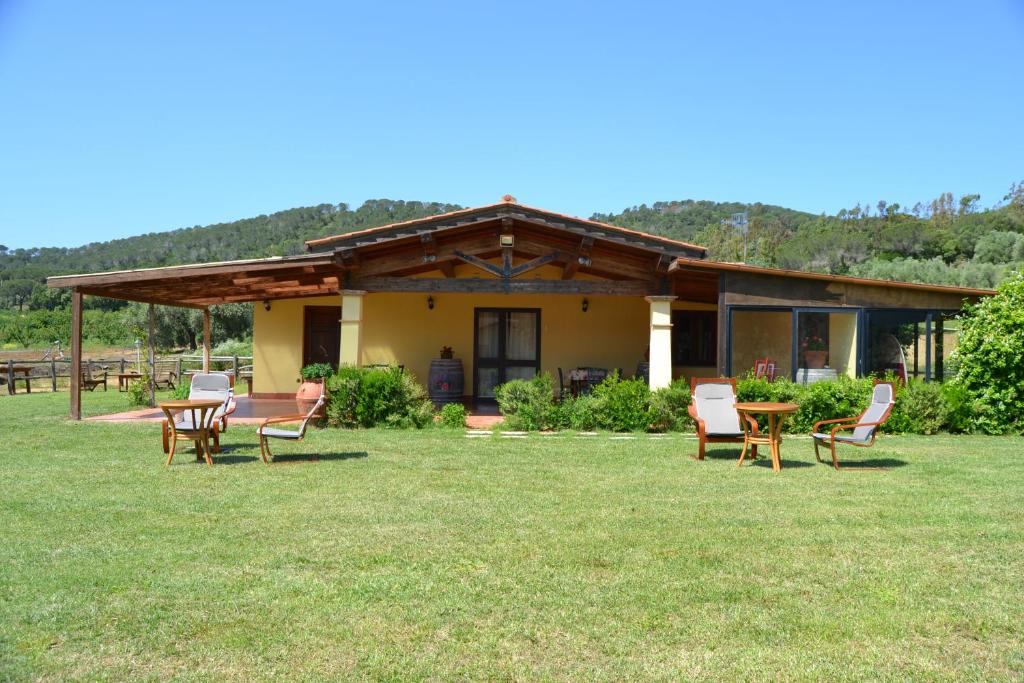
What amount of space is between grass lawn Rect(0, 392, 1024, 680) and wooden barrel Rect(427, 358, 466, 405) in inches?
227

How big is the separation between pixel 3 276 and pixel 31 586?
63423mm

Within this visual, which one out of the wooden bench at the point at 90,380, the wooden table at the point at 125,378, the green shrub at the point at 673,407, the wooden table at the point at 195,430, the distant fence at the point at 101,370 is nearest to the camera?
the wooden table at the point at 195,430

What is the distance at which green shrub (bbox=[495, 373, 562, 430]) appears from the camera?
36.7 ft

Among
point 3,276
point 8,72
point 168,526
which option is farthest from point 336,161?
point 3,276

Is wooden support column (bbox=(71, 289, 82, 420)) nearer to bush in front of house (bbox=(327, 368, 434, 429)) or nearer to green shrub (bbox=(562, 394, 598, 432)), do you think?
bush in front of house (bbox=(327, 368, 434, 429))

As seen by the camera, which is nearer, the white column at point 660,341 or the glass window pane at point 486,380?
the white column at point 660,341

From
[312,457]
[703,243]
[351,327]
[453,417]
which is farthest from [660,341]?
[703,243]

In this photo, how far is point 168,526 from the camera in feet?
17.4

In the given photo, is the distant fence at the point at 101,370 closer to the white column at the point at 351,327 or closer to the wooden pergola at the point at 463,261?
the wooden pergola at the point at 463,261

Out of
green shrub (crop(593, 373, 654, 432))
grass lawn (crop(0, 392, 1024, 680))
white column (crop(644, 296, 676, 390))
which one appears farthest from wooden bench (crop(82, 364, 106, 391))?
white column (crop(644, 296, 676, 390))

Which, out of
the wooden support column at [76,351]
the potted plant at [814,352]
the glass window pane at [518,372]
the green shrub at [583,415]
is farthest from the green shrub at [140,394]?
the potted plant at [814,352]

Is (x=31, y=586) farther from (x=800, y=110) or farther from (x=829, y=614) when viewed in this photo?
(x=800, y=110)

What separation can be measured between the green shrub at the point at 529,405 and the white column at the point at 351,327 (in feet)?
7.72

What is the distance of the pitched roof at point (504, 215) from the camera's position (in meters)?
11.4
